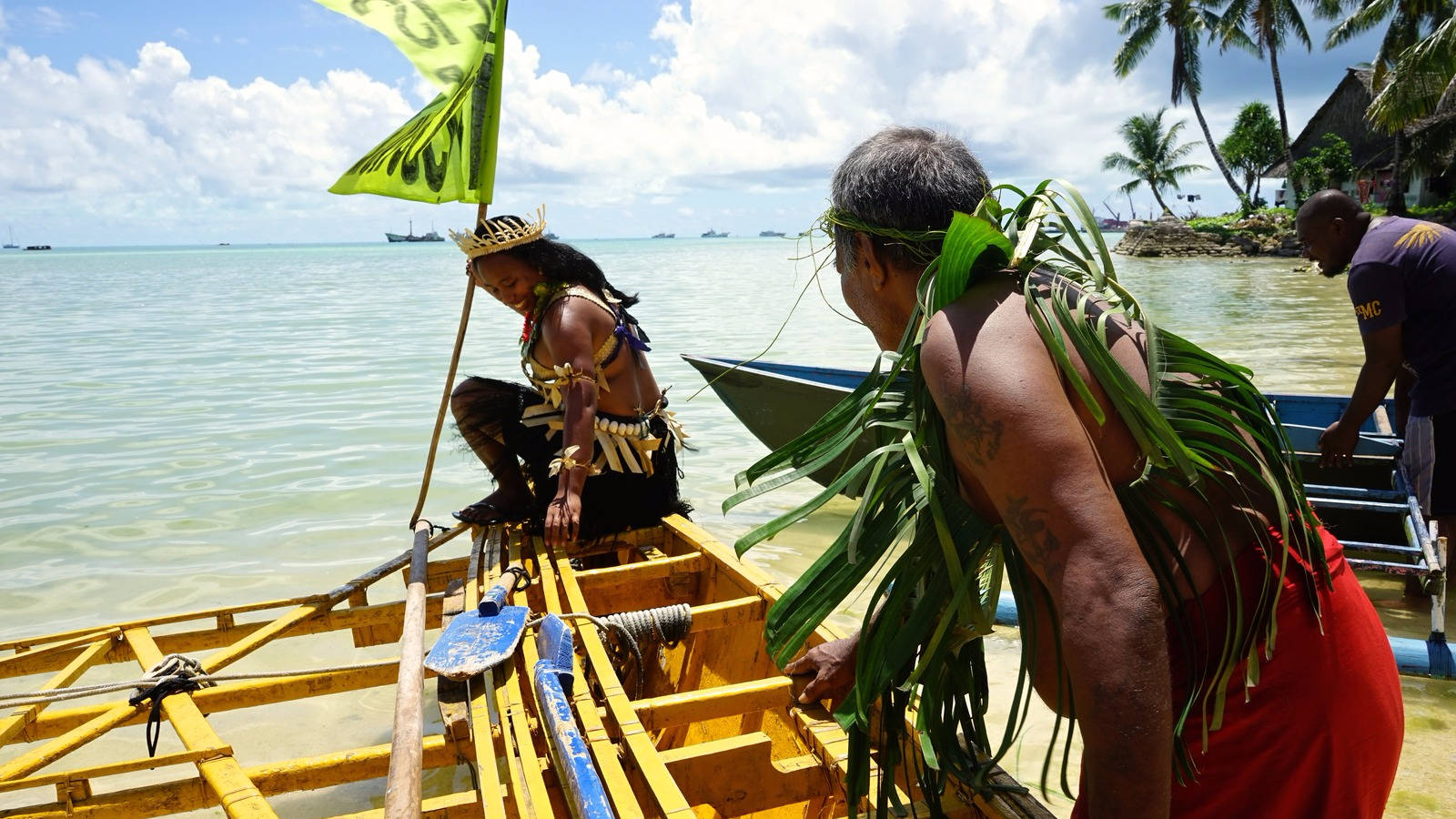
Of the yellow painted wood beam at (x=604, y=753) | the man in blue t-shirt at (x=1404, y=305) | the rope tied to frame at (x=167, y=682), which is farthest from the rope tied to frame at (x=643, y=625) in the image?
the man in blue t-shirt at (x=1404, y=305)

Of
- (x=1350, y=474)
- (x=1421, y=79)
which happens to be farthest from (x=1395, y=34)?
(x=1350, y=474)

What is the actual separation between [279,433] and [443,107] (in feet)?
24.7

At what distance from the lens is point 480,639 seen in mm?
2555

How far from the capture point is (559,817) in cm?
198

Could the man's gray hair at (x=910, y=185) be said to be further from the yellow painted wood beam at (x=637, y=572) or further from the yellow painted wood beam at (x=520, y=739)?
the yellow painted wood beam at (x=637, y=572)

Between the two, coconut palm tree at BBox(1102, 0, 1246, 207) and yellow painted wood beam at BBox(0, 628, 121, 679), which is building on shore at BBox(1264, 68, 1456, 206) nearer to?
coconut palm tree at BBox(1102, 0, 1246, 207)

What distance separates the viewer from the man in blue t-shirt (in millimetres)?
3975

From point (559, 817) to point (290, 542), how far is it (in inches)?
208

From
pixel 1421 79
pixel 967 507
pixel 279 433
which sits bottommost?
pixel 279 433

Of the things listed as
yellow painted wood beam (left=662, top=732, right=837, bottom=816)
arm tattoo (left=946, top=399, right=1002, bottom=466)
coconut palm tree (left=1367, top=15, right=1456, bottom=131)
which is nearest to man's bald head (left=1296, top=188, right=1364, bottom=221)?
yellow painted wood beam (left=662, top=732, right=837, bottom=816)

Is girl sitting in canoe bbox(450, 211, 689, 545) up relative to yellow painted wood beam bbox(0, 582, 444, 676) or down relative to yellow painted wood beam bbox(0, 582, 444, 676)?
up

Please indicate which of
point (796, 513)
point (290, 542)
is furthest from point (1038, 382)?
point (290, 542)

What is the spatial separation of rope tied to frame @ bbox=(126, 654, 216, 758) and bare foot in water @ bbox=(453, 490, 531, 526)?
4.44 feet

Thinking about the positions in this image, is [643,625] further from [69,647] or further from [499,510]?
[69,647]
